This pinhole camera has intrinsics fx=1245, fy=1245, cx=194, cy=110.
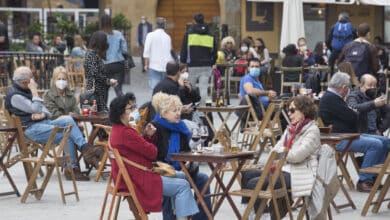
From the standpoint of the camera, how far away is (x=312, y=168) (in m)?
10.7

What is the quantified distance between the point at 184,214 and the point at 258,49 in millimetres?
18015

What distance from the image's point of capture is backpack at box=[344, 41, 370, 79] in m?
18.5

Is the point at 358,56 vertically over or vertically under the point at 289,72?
over

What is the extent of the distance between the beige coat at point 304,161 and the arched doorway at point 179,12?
27252 mm

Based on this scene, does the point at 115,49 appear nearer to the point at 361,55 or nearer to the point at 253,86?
the point at 253,86

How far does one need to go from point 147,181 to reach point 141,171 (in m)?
0.10

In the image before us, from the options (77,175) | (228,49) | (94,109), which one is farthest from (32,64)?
(77,175)

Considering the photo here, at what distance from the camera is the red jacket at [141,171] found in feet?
33.7

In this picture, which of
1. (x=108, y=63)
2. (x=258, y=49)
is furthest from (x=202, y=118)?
(x=258, y=49)

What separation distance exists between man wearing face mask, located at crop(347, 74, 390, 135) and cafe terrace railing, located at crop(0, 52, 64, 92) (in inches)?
449

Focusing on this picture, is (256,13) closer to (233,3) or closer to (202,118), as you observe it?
(233,3)

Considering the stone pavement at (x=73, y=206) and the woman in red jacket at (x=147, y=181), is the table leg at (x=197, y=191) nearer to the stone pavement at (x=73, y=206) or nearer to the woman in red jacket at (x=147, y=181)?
the woman in red jacket at (x=147, y=181)

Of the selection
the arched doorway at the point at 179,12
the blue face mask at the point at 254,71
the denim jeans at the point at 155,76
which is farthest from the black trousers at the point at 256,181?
the arched doorway at the point at 179,12

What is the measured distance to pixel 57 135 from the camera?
14.2 metres
